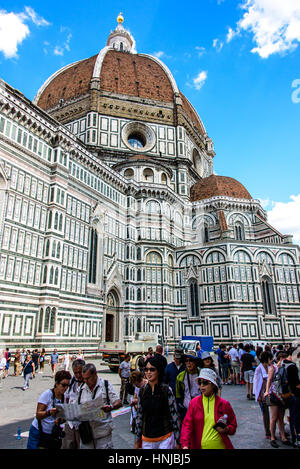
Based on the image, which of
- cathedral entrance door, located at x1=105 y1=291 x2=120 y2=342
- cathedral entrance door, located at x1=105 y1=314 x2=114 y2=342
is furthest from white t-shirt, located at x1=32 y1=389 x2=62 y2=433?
cathedral entrance door, located at x1=105 y1=314 x2=114 y2=342

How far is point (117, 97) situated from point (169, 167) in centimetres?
1268

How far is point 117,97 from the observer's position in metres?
46.8

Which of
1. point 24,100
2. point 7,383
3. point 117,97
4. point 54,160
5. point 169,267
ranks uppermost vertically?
point 117,97

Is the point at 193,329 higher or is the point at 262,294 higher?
the point at 262,294

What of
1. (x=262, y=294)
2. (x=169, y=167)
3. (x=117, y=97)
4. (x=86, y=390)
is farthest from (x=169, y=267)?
(x=86, y=390)

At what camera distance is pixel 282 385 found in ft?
20.7

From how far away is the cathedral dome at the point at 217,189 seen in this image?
45.8 m

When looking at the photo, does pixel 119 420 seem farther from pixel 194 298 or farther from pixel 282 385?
pixel 194 298

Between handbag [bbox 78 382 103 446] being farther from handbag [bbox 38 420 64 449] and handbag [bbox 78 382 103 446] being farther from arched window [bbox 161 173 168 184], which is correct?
arched window [bbox 161 173 168 184]

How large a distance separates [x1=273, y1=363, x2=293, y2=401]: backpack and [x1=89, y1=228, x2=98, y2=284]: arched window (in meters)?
24.7

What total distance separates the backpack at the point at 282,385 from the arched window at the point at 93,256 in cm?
2474

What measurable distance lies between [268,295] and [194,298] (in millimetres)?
8103

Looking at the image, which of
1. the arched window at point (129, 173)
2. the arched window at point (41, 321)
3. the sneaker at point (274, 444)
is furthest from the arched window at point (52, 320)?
the sneaker at point (274, 444)

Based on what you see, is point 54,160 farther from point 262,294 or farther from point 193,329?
point 262,294
